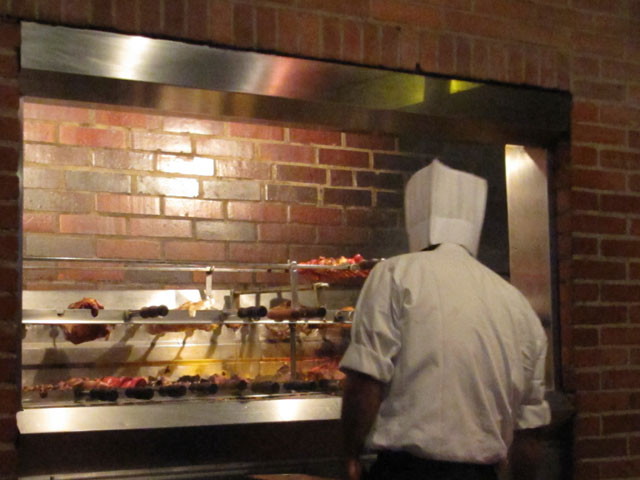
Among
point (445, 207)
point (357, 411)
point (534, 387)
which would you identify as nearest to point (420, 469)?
point (357, 411)

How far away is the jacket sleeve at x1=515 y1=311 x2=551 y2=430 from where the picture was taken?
9.57 feet

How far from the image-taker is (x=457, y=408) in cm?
263

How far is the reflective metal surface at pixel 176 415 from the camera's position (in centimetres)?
306

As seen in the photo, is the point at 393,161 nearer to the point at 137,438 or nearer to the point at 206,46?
the point at 206,46

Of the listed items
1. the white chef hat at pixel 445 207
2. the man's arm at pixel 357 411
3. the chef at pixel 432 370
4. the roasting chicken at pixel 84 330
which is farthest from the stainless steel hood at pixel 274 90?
the man's arm at pixel 357 411

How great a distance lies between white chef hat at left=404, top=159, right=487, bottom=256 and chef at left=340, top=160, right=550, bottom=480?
0.04ft

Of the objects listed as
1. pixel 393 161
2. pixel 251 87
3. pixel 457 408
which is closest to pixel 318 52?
pixel 251 87

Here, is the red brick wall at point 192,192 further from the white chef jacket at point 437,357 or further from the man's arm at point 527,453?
Answer: the man's arm at point 527,453

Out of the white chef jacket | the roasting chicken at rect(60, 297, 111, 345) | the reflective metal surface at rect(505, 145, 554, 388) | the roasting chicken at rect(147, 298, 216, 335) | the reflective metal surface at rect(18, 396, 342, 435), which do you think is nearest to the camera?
the white chef jacket

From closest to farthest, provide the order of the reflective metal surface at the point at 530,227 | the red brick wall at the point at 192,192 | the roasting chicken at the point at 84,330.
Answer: the roasting chicken at the point at 84,330 < the reflective metal surface at the point at 530,227 < the red brick wall at the point at 192,192

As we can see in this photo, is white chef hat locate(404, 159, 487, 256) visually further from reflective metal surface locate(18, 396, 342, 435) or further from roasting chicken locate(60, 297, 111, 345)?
roasting chicken locate(60, 297, 111, 345)

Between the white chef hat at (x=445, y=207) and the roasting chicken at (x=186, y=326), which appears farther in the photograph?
the roasting chicken at (x=186, y=326)

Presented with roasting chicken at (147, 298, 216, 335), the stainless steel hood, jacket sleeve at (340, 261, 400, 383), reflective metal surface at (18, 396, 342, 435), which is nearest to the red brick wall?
roasting chicken at (147, 298, 216, 335)

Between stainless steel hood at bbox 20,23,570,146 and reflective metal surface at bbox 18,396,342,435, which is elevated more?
stainless steel hood at bbox 20,23,570,146
